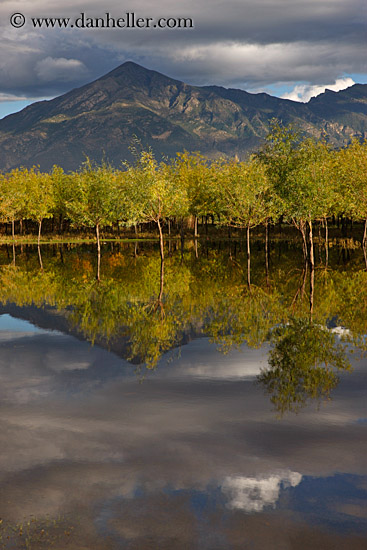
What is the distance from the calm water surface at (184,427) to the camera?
9500 millimetres

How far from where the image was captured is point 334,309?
3033 centimetres

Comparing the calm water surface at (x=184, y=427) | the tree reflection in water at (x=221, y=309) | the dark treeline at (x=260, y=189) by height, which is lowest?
the calm water surface at (x=184, y=427)

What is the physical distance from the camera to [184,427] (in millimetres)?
14000

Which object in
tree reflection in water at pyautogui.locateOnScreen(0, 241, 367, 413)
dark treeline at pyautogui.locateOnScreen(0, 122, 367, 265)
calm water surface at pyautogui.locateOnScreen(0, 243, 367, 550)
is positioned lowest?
calm water surface at pyautogui.locateOnScreen(0, 243, 367, 550)

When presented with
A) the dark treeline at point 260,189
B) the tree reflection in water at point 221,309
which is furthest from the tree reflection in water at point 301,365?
the dark treeline at point 260,189

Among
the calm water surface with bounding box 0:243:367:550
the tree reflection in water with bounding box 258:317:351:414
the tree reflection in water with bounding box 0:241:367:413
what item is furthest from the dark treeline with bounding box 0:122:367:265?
the tree reflection in water with bounding box 258:317:351:414

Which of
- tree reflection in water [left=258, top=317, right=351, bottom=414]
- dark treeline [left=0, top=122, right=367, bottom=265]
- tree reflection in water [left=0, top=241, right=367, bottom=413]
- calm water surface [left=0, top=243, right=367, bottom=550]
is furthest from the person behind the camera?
dark treeline [left=0, top=122, right=367, bottom=265]

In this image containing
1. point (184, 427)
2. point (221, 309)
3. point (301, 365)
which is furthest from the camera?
point (221, 309)

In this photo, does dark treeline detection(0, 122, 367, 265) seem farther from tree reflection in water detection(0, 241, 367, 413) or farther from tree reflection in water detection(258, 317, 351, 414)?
tree reflection in water detection(258, 317, 351, 414)

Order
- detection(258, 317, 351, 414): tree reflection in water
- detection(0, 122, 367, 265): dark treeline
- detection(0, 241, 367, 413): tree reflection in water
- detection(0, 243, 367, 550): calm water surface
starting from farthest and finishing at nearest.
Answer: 1. detection(0, 122, 367, 265): dark treeline
2. detection(0, 241, 367, 413): tree reflection in water
3. detection(258, 317, 351, 414): tree reflection in water
4. detection(0, 243, 367, 550): calm water surface

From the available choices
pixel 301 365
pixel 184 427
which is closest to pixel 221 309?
pixel 301 365

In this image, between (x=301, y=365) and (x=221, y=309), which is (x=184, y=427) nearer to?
(x=301, y=365)

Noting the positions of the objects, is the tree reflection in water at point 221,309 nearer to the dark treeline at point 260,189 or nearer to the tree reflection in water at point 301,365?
the tree reflection in water at point 301,365

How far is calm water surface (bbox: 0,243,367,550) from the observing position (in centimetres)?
950
